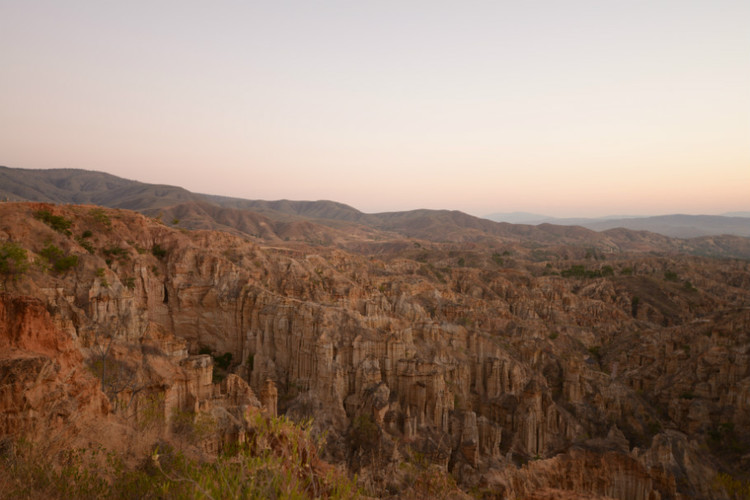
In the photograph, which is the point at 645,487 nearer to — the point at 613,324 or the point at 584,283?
the point at 613,324

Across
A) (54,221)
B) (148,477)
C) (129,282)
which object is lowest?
(148,477)

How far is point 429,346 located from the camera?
1123 inches

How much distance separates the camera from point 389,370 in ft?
84.8

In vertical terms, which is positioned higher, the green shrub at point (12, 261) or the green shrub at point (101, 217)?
the green shrub at point (101, 217)

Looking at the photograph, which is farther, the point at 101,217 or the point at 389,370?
the point at 101,217

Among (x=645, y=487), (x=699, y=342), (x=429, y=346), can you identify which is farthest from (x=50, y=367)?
(x=699, y=342)

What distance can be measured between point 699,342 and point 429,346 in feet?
66.4

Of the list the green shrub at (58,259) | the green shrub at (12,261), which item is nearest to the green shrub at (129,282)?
the green shrub at (58,259)

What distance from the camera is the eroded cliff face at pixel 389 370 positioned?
54.6ft

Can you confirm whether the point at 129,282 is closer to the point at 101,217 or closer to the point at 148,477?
the point at 101,217

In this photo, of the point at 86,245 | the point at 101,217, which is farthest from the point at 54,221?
the point at 101,217

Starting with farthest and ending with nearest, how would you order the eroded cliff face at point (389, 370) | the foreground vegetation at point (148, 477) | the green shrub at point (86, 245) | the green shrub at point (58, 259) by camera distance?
the green shrub at point (86, 245), the green shrub at point (58, 259), the eroded cliff face at point (389, 370), the foreground vegetation at point (148, 477)

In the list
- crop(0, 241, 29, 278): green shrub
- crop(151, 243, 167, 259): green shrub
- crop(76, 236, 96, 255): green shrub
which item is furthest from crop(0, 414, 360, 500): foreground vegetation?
crop(151, 243, 167, 259): green shrub

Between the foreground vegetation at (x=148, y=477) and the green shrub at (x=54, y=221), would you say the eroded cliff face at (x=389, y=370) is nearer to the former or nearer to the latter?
the green shrub at (x=54, y=221)
